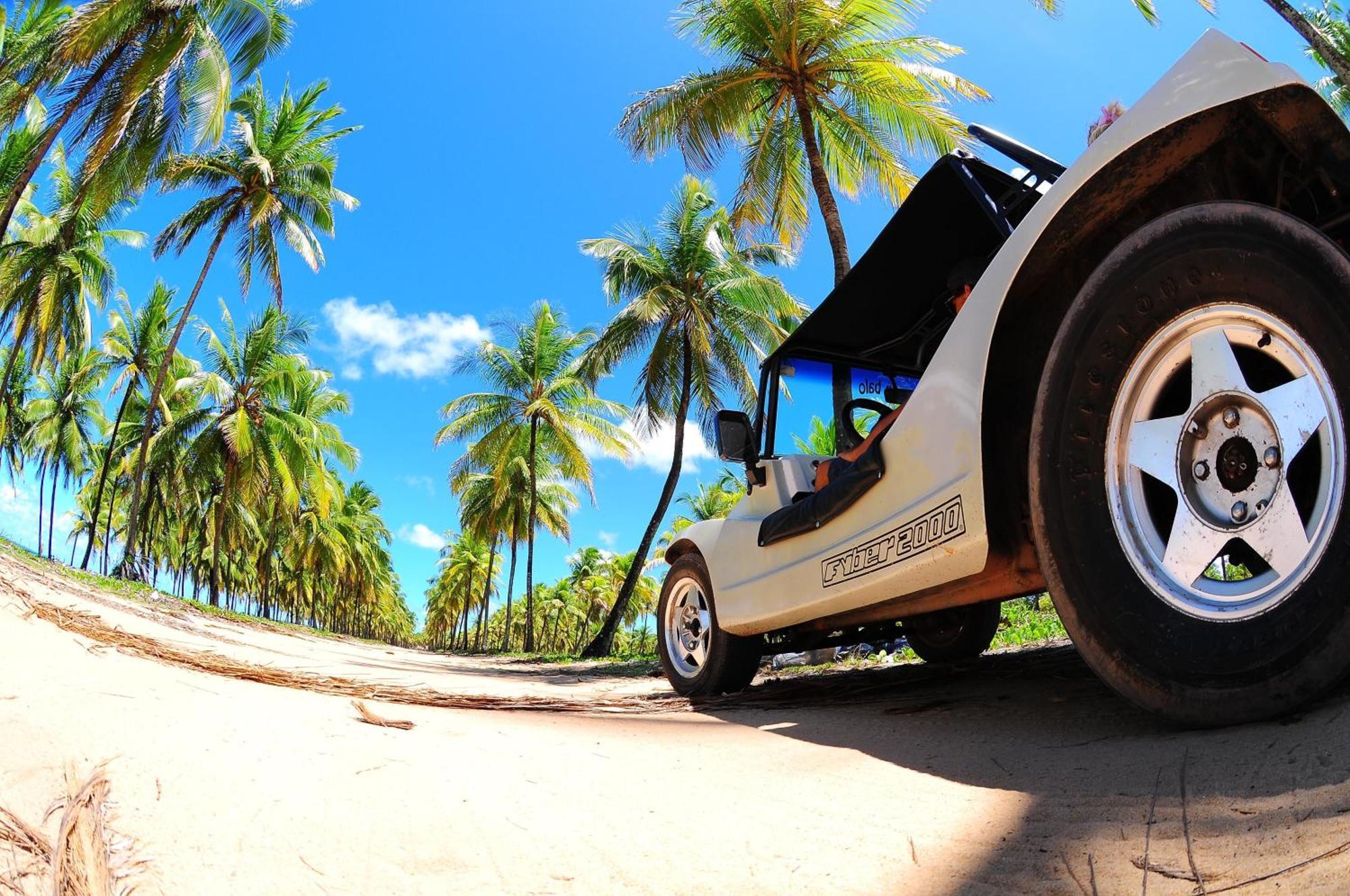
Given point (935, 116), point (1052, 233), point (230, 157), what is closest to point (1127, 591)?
point (1052, 233)

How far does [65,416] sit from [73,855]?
42.7 meters

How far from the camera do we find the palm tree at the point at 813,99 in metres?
11.8

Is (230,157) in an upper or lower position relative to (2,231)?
upper

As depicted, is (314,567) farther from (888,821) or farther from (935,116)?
(888,821)

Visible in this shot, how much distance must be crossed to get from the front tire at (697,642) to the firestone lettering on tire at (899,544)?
4.24 ft

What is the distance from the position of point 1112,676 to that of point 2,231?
20.8 m

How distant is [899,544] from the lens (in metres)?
2.67

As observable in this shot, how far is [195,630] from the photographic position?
9.95 meters

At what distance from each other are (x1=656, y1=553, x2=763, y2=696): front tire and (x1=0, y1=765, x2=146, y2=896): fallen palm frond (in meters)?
3.09

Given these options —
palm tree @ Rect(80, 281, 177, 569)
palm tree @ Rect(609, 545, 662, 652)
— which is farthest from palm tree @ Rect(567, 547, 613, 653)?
palm tree @ Rect(80, 281, 177, 569)

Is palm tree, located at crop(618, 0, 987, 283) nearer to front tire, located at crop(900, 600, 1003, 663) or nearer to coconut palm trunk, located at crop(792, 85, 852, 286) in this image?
coconut palm trunk, located at crop(792, 85, 852, 286)

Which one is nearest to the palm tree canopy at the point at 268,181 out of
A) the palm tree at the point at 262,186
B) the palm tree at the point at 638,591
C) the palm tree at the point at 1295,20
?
the palm tree at the point at 262,186

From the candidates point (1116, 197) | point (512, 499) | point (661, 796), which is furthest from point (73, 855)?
point (512, 499)

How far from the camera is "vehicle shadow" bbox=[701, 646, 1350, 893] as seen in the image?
132 centimetres
